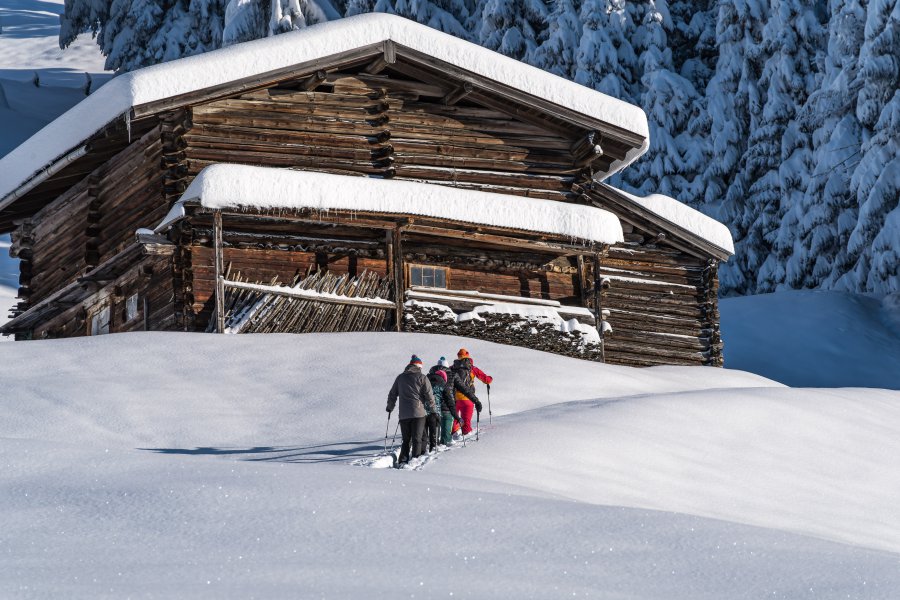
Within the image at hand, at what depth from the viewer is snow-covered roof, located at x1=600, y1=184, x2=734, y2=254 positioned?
26172 millimetres

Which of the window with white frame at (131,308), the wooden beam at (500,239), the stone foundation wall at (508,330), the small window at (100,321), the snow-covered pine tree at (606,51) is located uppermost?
the snow-covered pine tree at (606,51)

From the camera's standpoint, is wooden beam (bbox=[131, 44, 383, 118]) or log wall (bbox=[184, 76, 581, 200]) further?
log wall (bbox=[184, 76, 581, 200])

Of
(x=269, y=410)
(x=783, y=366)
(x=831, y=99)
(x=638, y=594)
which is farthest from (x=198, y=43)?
(x=638, y=594)

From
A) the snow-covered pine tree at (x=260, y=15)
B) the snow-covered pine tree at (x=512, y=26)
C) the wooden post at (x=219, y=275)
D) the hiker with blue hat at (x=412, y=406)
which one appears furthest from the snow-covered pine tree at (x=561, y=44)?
the hiker with blue hat at (x=412, y=406)

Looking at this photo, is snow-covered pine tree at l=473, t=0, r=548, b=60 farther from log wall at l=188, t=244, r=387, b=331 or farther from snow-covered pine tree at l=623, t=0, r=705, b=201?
log wall at l=188, t=244, r=387, b=331

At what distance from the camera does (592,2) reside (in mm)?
46719

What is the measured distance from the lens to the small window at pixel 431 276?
78.0ft

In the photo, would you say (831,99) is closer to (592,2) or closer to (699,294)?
(592,2)

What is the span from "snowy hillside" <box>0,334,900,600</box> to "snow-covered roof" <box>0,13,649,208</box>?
418 centimetres

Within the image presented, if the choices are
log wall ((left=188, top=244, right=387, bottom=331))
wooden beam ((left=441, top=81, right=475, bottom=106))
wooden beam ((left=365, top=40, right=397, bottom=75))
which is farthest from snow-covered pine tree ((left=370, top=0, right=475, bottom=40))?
log wall ((left=188, top=244, right=387, bottom=331))

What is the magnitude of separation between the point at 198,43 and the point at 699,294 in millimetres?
32457

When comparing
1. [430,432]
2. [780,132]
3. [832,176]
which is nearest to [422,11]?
[780,132]

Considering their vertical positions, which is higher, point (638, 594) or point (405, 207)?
point (405, 207)

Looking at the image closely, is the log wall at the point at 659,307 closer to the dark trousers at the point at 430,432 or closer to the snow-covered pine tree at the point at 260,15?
the dark trousers at the point at 430,432
